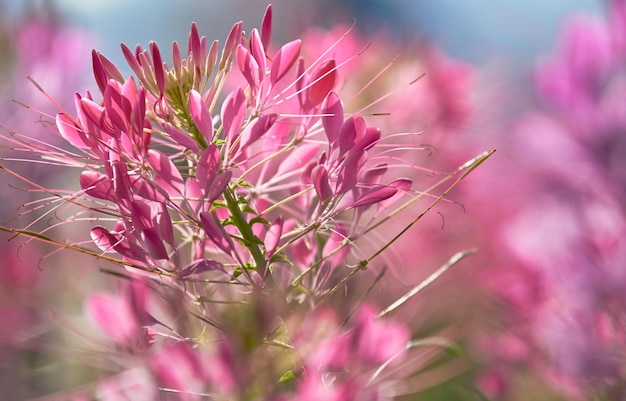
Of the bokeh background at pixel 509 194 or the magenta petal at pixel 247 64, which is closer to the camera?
the magenta petal at pixel 247 64

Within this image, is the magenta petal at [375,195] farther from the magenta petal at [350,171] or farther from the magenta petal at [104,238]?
the magenta petal at [104,238]

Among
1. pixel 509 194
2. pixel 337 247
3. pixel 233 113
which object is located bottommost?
pixel 509 194

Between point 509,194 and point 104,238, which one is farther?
point 509,194

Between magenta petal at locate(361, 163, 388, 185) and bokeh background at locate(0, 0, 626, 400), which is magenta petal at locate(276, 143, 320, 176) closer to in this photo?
magenta petal at locate(361, 163, 388, 185)

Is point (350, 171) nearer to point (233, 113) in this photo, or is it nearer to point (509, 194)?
point (233, 113)

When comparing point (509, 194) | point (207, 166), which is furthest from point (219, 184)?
point (509, 194)

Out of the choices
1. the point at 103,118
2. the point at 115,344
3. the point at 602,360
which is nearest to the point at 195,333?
the point at 115,344

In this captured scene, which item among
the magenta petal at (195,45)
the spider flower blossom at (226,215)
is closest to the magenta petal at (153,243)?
the spider flower blossom at (226,215)
